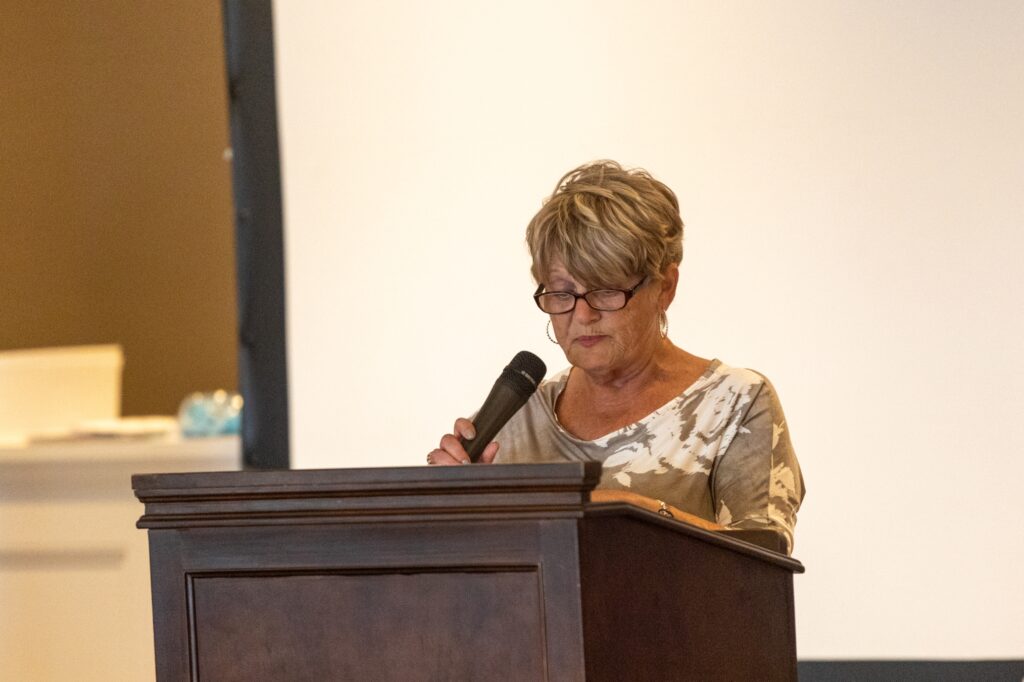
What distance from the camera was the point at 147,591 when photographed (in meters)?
4.11

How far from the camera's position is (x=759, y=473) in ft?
6.63

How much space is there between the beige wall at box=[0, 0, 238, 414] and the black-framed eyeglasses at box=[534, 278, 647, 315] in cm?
535

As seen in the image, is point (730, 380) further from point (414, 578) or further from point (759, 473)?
point (414, 578)

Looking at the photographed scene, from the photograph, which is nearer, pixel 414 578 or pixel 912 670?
pixel 414 578

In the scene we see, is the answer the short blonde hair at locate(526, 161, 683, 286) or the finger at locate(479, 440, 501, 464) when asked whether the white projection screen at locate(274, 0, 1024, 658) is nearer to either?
the short blonde hair at locate(526, 161, 683, 286)

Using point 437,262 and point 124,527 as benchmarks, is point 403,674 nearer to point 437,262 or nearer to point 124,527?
point 437,262

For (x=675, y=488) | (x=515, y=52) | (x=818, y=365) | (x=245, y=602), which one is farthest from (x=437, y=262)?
(x=245, y=602)

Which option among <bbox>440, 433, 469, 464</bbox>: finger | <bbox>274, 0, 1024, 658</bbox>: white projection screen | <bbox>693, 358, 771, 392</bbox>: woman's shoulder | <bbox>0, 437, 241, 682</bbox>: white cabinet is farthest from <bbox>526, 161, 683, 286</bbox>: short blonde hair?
<bbox>0, 437, 241, 682</bbox>: white cabinet

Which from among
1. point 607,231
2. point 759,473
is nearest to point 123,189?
point 607,231

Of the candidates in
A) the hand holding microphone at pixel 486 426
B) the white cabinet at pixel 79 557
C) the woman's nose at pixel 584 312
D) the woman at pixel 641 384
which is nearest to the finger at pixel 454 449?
the hand holding microphone at pixel 486 426

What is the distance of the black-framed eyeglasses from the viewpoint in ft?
6.60

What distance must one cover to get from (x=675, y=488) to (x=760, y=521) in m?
0.17

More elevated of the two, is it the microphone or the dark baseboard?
the microphone

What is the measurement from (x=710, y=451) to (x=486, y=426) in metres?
0.53
